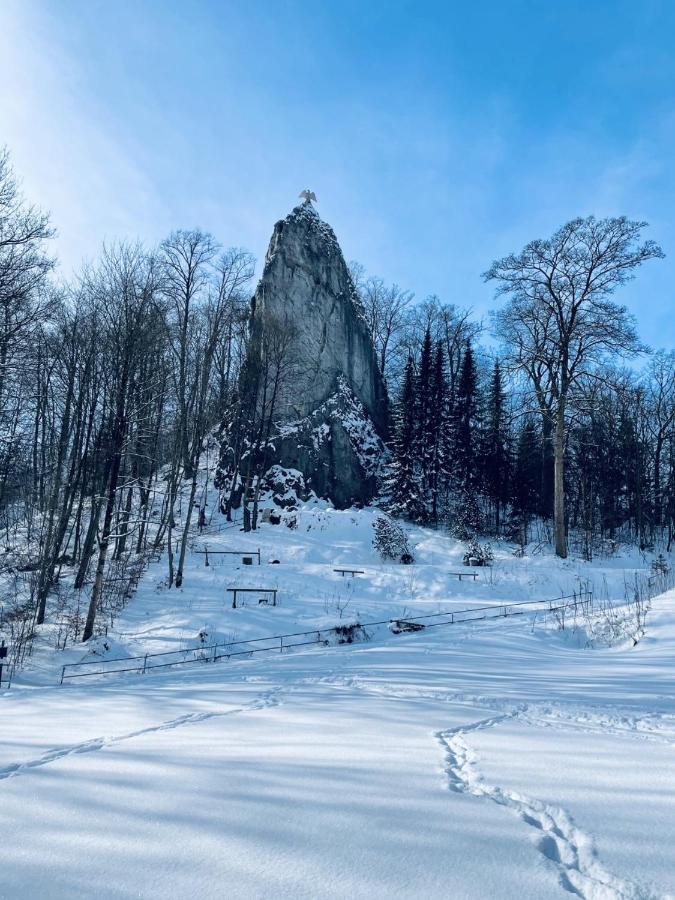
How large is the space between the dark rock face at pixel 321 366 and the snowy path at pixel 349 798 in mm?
26373

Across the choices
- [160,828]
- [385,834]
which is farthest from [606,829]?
[160,828]

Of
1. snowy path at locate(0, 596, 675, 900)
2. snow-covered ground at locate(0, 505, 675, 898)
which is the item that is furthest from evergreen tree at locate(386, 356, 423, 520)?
snowy path at locate(0, 596, 675, 900)

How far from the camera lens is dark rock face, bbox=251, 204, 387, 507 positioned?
3194 centimetres

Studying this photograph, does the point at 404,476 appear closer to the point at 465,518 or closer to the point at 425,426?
the point at 425,426

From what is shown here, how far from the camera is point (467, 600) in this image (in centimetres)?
1658

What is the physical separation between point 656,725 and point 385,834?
3488 mm

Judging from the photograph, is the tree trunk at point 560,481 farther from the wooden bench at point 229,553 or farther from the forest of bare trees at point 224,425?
the wooden bench at point 229,553

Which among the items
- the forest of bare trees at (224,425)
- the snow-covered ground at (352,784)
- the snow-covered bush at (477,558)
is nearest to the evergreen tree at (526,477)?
the forest of bare trees at (224,425)

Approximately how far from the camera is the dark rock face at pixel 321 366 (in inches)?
1257

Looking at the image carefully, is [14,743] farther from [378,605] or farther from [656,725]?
[378,605]

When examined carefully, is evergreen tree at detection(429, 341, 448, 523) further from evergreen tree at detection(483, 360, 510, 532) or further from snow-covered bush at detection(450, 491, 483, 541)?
evergreen tree at detection(483, 360, 510, 532)

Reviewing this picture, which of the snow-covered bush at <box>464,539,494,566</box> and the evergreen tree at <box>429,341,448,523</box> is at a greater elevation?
the evergreen tree at <box>429,341,448,523</box>

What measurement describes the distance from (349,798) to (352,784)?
0.69 ft

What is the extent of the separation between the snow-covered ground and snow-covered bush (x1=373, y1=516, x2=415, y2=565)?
14.3 m
